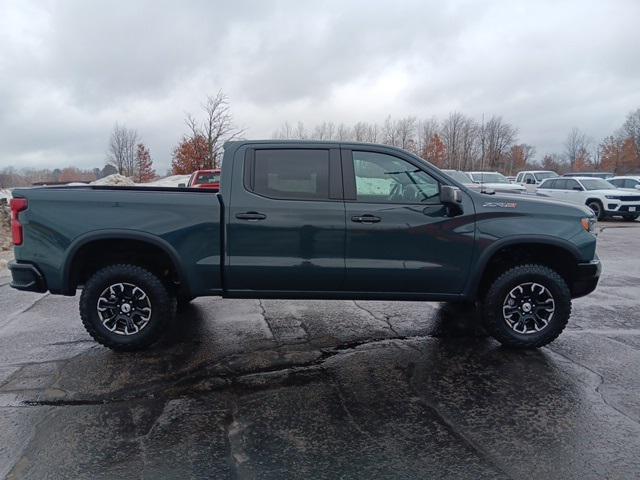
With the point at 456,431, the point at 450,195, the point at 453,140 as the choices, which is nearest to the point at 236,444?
the point at 456,431

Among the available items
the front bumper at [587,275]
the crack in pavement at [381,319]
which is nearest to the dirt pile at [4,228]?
the crack in pavement at [381,319]

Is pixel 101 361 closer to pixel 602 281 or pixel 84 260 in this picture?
pixel 84 260

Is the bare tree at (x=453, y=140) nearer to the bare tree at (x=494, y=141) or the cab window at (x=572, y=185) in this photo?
the bare tree at (x=494, y=141)

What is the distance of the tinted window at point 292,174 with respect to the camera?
4.39 m

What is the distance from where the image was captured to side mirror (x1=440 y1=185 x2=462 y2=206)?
4168 mm

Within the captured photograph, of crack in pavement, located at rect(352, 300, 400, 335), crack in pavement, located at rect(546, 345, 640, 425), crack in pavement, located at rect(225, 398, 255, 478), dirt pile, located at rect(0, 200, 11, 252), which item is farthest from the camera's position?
dirt pile, located at rect(0, 200, 11, 252)

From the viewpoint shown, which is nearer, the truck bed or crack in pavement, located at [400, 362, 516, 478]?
crack in pavement, located at [400, 362, 516, 478]

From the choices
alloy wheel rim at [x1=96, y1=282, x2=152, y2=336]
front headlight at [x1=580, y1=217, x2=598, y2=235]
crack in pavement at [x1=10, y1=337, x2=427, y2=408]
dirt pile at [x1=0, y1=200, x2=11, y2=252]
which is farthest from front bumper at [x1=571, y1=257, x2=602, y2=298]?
dirt pile at [x1=0, y1=200, x2=11, y2=252]

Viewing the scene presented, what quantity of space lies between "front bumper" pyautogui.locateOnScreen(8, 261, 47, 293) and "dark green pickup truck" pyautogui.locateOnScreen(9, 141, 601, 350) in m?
0.01

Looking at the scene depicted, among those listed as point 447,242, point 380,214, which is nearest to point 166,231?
point 380,214

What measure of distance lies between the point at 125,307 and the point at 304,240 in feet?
6.25

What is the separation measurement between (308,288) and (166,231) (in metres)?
1.47

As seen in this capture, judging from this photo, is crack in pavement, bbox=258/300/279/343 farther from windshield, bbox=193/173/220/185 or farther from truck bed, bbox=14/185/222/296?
windshield, bbox=193/173/220/185

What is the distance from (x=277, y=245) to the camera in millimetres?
4312
